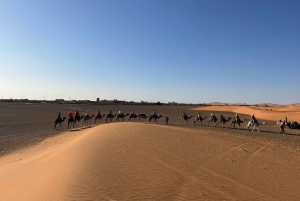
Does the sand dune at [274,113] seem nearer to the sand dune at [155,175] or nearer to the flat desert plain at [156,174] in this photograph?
the flat desert plain at [156,174]

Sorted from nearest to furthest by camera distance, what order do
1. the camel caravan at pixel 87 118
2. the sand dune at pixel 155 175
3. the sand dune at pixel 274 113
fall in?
the sand dune at pixel 155 175 < the camel caravan at pixel 87 118 < the sand dune at pixel 274 113

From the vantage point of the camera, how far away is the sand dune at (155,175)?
6.93 metres

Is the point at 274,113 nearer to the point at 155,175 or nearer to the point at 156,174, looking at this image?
the point at 156,174

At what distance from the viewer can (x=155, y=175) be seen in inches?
329

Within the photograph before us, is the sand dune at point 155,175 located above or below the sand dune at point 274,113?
below

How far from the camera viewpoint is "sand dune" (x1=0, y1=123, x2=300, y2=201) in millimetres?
6926

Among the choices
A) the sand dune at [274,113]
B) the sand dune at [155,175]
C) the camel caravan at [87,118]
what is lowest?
the sand dune at [155,175]

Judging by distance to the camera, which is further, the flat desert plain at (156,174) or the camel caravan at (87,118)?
the camel caravan at (87,118)

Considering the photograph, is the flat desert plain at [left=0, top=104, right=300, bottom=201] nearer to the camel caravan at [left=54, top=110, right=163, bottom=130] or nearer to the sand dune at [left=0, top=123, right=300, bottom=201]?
the sand dune at [left=0, top=123, right=300, bottom=201]

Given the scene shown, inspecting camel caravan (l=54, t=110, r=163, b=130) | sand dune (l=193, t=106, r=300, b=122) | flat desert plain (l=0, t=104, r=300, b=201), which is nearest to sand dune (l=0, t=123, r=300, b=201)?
flat desert plain (l=0, t=104, r=300, b=201)

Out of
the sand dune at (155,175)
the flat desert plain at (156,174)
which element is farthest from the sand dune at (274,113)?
the sand dune at (155,175)

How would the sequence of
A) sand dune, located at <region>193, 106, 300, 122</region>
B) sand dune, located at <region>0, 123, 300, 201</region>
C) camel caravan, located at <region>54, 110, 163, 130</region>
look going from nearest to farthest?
sand dune, located at <region>0, 123, 300, 201</region> → camel caravan, located at <region>54, 110, 163, 130</region> → sand dune, located at <region>193, 106, 300, 122</region>

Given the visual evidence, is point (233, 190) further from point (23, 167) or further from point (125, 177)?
point (23, 167)

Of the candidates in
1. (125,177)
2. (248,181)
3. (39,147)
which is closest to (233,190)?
(248,181)
